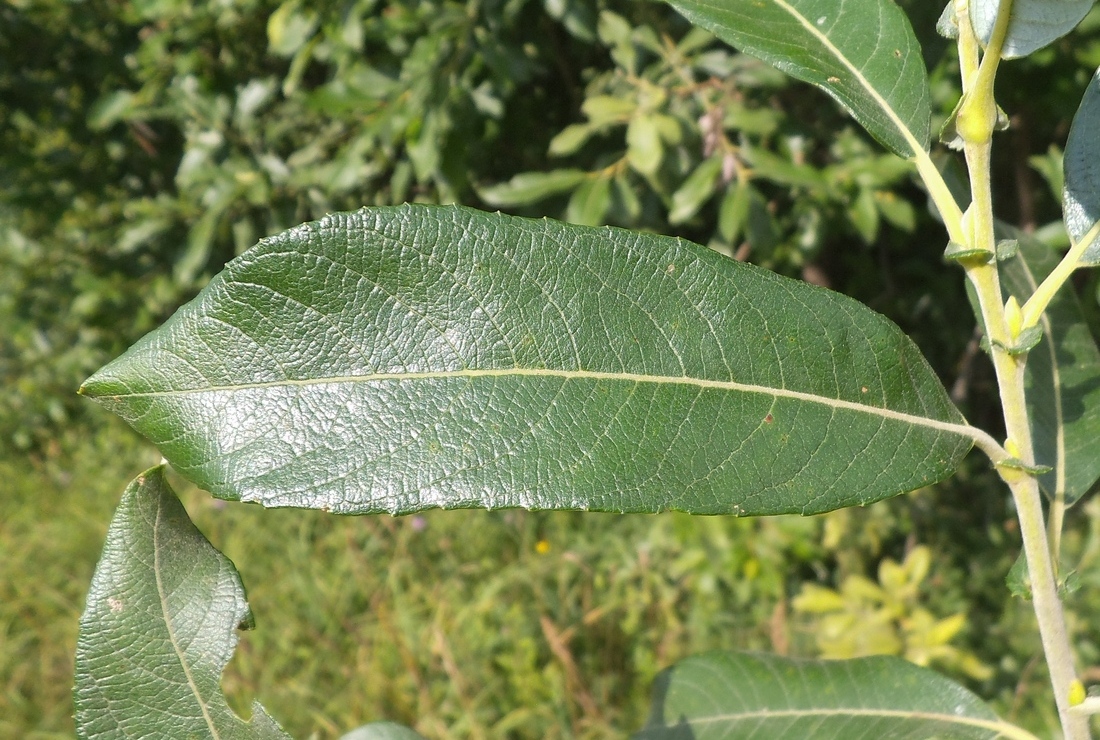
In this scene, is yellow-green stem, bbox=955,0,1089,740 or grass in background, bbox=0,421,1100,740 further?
grass in background, bbox=0,421,1100,740

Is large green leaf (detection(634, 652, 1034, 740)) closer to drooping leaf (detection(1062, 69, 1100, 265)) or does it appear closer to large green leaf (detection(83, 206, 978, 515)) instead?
large green leaf (detection(83, 206, 978, 515))

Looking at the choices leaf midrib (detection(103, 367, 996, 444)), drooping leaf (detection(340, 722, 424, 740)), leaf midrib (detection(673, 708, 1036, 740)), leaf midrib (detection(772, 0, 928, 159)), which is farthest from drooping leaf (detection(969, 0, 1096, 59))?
drooping leaf (detection(340, 722, 424, 740))

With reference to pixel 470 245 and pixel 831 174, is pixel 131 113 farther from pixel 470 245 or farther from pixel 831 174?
pixel 470 245

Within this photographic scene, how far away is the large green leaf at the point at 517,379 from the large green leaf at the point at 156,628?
0.09 metres

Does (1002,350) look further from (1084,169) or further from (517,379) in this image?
(517,379)

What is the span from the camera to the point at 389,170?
2.50 metres

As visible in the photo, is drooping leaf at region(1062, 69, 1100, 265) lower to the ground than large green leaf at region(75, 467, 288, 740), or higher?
higher

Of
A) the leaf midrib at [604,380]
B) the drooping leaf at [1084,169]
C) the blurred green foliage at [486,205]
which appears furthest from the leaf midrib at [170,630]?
the blurred green foliage at [486,205]

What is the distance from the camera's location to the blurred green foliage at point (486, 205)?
6.30 feet

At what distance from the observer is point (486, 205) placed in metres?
2.36

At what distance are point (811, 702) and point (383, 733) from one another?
0.41 meters

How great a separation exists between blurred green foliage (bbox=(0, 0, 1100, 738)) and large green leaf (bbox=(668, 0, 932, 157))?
616mm

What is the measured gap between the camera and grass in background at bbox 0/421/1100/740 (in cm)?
269

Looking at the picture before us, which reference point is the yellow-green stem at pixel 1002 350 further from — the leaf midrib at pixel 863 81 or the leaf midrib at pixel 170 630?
the leaf midrib at pixel 170 630
